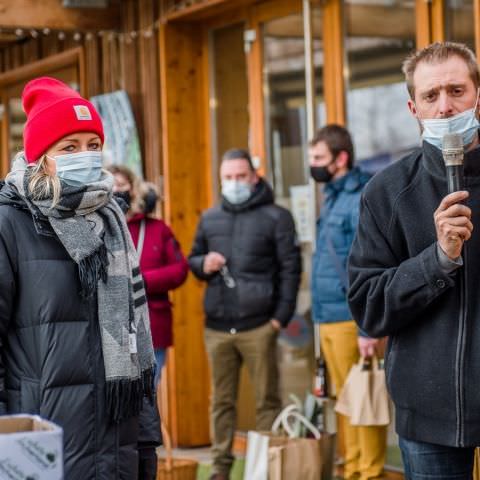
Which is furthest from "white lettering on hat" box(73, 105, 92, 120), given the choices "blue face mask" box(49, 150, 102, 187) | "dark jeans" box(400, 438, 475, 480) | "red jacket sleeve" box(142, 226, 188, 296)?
"red jacket sleeve" box(142, 226, 188, 296)

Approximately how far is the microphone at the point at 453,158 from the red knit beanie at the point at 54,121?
1.27 m

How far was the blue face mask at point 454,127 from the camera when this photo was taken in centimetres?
360

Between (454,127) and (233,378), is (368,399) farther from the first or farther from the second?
(454,127)

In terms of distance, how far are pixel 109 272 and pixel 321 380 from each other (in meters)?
3.60

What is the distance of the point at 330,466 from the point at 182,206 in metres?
3.00

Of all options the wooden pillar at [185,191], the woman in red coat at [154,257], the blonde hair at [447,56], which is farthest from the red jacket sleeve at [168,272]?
the blonde hair at [447,56]

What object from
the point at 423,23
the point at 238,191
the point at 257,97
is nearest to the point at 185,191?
the point at 257,97

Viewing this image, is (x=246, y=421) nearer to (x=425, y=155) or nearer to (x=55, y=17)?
(x=55, y=17)

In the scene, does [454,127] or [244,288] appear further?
[244,288]

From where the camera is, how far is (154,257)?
7.62 meters

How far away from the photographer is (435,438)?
354 cm

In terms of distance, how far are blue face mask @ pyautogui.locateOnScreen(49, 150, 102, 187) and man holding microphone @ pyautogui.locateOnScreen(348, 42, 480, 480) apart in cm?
91

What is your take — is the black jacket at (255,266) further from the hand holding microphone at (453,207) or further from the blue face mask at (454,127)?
the hand holding microphone at (453,207)

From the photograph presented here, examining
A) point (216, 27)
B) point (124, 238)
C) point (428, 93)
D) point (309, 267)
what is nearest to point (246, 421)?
point (309, 267)
